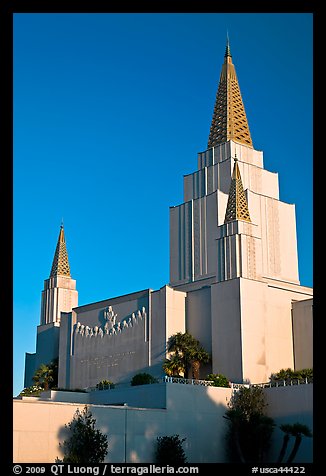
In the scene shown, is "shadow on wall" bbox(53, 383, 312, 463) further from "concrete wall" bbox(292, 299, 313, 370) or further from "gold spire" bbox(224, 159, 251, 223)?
"gold spire" bbox(224, 159, 251, 223)

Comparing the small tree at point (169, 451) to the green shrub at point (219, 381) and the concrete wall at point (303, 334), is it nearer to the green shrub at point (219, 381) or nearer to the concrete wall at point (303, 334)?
the green shrub at point (219, 381)

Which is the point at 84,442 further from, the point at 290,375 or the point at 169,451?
the point at 290,375

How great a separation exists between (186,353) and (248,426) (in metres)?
11.8

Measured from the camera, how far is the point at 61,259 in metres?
70.8

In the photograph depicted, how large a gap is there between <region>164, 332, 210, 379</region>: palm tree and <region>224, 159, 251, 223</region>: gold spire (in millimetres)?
9534

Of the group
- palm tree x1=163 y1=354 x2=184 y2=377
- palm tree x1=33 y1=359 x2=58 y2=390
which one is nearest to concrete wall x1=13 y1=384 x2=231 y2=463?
palm tree x1=163 y1=354 x2=184 y2=377

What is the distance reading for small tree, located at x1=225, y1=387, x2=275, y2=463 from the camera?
116ft

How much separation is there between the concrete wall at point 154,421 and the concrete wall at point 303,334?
9553mm

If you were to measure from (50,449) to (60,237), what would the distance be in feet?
141

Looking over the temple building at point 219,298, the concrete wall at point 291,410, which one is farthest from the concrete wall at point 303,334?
the concrete wall at point 291,410

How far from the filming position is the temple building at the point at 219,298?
46562mm

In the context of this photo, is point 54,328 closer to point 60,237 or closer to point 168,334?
point 60,237

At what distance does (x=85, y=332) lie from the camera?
5866cm
